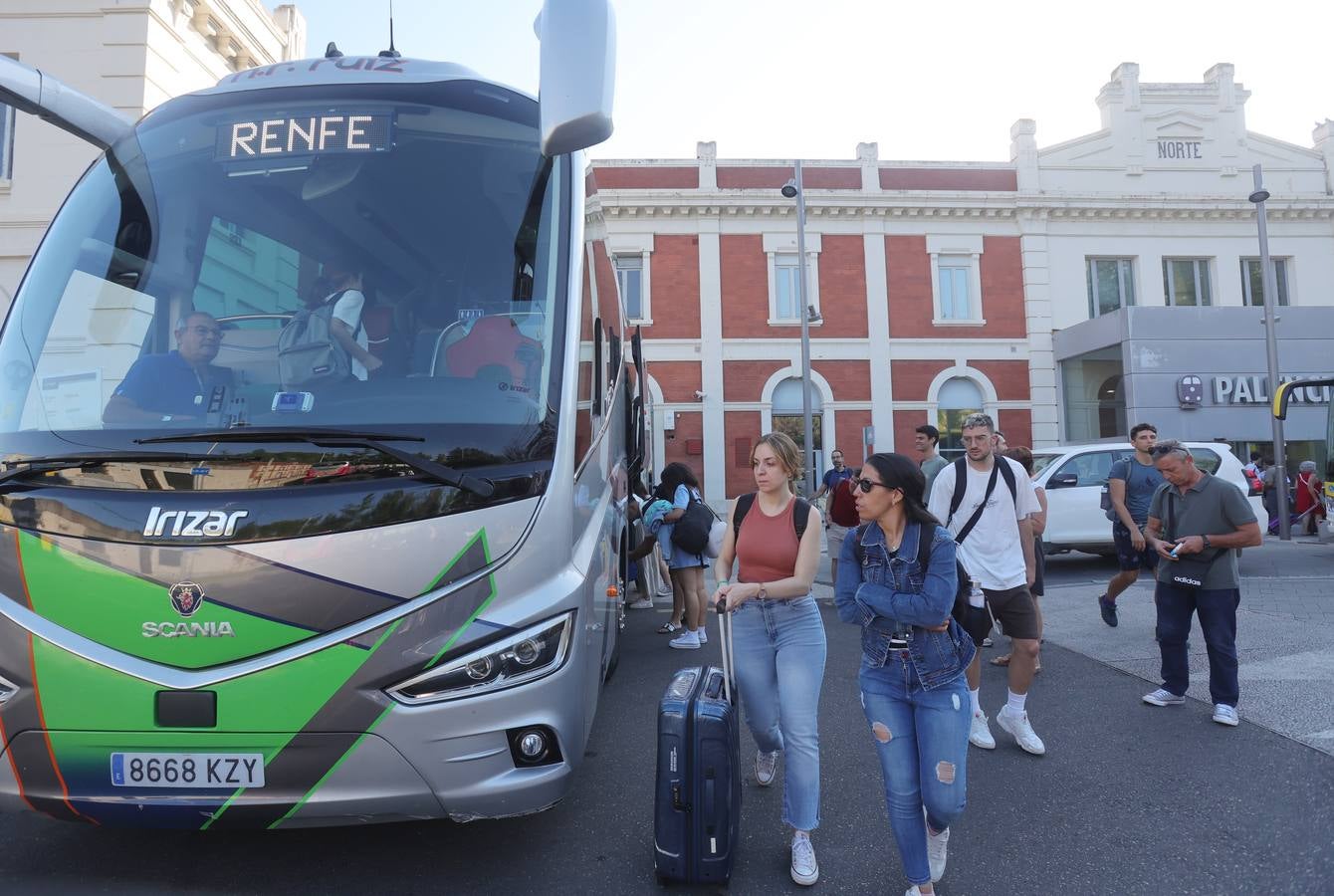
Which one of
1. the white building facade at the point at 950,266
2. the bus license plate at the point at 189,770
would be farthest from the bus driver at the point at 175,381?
the white building facade at the point at 950,266

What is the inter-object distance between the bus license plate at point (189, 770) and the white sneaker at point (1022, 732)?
3.88 meters

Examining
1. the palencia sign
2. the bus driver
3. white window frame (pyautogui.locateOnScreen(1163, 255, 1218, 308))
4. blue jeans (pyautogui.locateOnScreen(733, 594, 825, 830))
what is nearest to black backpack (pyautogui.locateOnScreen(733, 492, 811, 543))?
blue jeans (pyautogui.locateOnScreen(733, 594, 825, 830))

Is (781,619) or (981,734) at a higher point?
(781,619)

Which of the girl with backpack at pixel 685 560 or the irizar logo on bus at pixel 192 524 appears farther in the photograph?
the girl with backpack at pixel 685 560

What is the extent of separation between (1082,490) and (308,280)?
12.2m

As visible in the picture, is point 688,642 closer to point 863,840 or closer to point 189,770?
point 863,840

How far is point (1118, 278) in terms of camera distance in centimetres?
2452

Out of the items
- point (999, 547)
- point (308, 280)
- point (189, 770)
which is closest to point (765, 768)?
point (999, 547)

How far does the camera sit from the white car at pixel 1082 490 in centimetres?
1241

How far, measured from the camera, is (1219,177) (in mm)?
24406

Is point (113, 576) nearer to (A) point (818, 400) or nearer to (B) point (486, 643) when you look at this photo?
(B) point (486, 643)

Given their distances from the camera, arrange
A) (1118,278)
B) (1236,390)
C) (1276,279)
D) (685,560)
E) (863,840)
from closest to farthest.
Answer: (863,840) < (685,560) < (1236,390) < (1118,278) < (1276,279)

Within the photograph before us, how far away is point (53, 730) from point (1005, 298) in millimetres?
24870

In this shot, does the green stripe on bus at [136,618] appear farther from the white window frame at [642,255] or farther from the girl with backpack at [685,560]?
the white window frame at [642,255]
